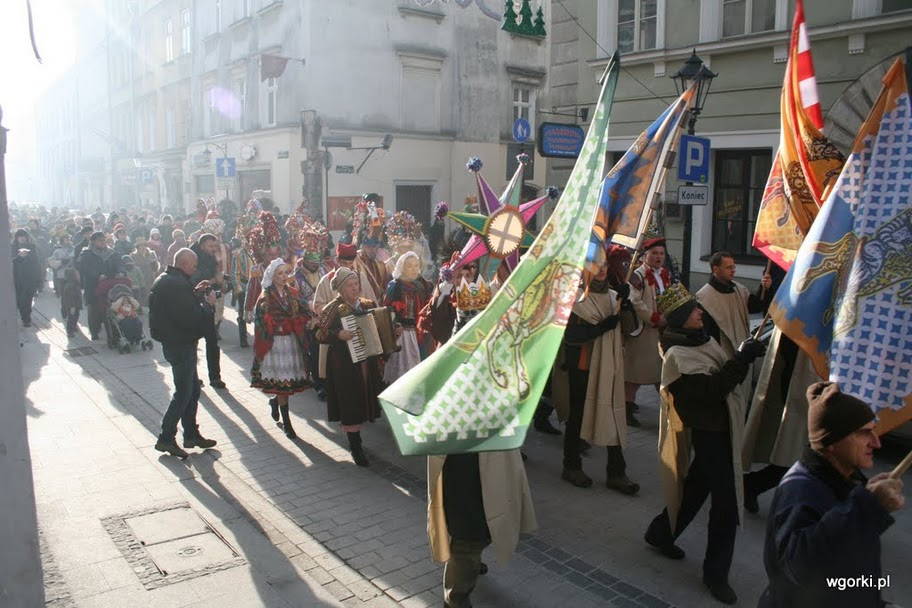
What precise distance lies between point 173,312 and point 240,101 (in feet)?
69.8

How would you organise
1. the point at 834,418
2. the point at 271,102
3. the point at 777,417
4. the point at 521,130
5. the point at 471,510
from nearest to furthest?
1. the point at 834,418
2. the point at 471,510
3. the point at 777,417
4. the point at 521,130
5. the point at 271,102

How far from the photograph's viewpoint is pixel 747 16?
12828 mm

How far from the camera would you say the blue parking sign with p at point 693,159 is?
9422 mm

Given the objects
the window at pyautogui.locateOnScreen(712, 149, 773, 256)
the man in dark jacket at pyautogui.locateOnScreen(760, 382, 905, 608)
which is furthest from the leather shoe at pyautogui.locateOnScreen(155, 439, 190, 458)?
the window at pyautogui.locateOnScreen(712, 149, 773, 256)

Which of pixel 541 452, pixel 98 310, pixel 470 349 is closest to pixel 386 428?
pixel 541 452

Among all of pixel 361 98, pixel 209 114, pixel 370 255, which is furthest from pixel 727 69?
pixel 209 114

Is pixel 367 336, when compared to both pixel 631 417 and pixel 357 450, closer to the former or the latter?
pixel 357 450

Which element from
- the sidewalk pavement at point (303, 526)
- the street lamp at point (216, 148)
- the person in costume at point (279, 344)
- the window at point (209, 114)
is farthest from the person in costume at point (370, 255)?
the window at point (209, 114)

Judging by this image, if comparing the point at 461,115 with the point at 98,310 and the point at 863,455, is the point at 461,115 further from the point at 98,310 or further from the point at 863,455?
the point at 863,455

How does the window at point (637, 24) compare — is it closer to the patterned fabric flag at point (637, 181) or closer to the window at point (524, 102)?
the patterned fabric flag at point (637, 181)

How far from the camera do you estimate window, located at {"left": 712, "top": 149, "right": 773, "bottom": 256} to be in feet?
43.5

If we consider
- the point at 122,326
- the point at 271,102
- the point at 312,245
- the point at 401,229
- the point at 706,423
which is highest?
the point at 271,102

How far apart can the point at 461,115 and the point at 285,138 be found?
19.8ft

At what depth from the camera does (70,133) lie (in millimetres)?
61156
